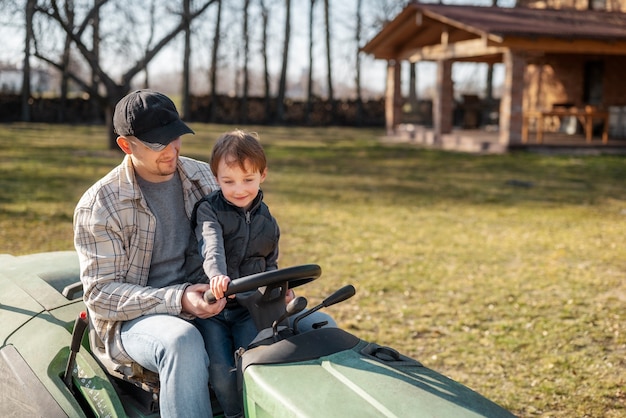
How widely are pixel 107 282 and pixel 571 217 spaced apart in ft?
24.4

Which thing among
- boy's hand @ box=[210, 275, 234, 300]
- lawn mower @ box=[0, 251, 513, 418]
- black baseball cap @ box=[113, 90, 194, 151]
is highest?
black baseball cap @ box=[113, 90, 194, 151]

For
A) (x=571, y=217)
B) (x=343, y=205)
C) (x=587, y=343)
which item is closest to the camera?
(x=587, y=343)

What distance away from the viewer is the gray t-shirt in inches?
95.1

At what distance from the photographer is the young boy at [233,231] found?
2219 millimetres

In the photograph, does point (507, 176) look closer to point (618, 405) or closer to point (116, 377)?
point (618, 405)

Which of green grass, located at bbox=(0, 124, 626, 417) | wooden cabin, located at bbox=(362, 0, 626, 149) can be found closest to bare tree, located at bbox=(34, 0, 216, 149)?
green grass, located at bbox=(0, 124, 626, 417)

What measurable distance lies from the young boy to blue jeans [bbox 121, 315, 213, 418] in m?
0.08

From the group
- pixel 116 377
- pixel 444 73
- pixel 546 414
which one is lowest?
pixel 546 414

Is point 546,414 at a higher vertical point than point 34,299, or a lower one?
lower

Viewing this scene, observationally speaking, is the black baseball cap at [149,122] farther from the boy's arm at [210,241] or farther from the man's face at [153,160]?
the boy's arm at [210,241]

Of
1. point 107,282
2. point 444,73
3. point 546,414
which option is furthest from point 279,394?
point 444,73

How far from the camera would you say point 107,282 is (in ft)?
7.51

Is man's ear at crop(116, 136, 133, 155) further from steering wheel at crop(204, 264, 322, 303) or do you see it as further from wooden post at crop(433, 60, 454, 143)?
wooden post at crop(433, 60, 454, 143)

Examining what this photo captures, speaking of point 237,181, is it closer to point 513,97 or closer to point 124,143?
point 124,143
